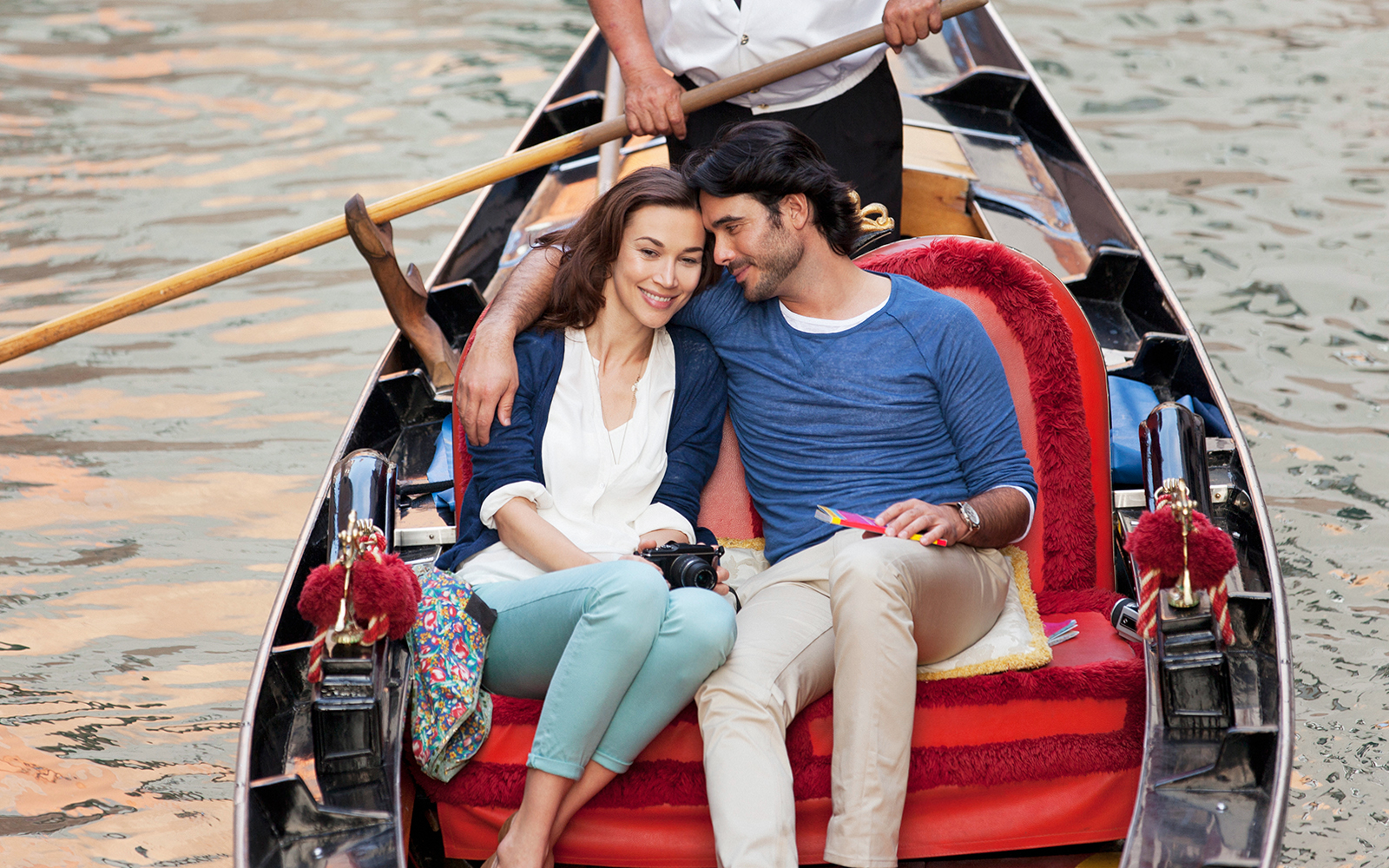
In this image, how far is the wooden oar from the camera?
2344 millimetres

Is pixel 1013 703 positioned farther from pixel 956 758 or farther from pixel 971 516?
pixel 971 516

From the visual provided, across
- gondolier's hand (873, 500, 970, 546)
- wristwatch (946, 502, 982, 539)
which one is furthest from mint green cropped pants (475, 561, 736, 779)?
wristwatch (946, 502, 982, 539)

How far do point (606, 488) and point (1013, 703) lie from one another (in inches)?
25.6

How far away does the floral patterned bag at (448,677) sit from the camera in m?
1.62

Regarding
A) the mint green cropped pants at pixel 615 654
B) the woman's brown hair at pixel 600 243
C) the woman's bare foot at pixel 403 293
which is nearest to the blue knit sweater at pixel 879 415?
the woman's brown hair at pixel 600 243

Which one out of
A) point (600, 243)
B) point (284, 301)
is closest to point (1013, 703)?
point (600, 243)

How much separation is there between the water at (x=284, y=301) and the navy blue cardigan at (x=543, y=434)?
0.83m

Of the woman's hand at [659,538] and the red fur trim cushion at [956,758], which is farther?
the woman's hand at [659,538]

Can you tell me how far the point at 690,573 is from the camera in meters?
1.76

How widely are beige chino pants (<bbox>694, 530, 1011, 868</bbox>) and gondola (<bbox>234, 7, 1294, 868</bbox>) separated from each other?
0.07 metres

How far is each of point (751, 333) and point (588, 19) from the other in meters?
6.92

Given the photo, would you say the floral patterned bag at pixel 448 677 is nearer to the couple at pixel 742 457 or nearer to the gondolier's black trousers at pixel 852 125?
the couple at pixel 742 457

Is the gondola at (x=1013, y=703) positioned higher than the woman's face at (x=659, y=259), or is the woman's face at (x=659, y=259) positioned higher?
the woman's face at (x=659, y=259)

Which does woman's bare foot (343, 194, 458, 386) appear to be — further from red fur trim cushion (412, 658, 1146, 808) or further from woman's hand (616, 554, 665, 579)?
red fur trim cushion (412, 658, 1146, 808)
